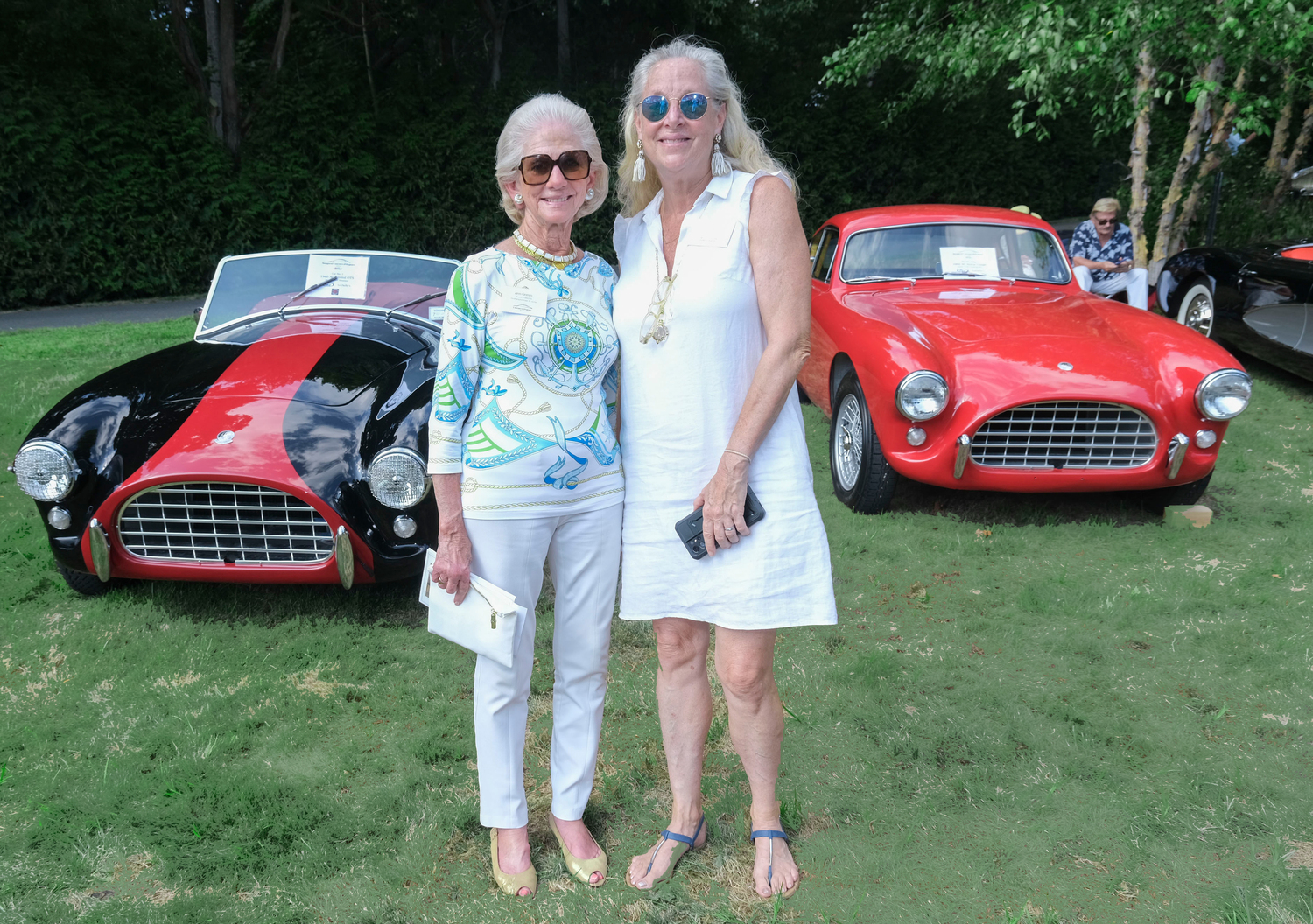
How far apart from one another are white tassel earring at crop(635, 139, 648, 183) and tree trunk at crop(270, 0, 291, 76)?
1483 centimetres

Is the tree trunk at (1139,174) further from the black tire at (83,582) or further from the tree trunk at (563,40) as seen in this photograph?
the tree trunk at (563,40)

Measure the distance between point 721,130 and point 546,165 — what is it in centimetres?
42

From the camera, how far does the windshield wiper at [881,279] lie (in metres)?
5.95

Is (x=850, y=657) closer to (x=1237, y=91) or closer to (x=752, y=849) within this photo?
(x=752, y=849)

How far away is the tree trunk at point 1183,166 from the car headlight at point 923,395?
687 centimetres

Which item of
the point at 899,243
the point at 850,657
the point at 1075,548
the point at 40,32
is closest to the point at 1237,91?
the point at 899,243

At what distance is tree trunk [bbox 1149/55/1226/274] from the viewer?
9.64m

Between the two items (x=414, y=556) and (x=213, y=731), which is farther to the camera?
(x=414, y=556)

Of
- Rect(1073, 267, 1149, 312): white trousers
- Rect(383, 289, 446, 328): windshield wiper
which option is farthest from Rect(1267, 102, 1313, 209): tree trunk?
Rect(383, 289, 446, 328): windshield wiper

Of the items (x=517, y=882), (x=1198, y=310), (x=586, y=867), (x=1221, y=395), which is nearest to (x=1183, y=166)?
(x=1198, y=310)

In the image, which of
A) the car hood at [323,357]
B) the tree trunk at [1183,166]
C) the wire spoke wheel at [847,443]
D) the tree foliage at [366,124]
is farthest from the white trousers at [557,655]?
the tree trunk at [1183,166]

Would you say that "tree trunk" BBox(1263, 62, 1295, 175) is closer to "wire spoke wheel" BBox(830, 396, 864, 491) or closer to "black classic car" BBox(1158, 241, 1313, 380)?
"black classic car" BBox(1158, 241, 1313, 380)

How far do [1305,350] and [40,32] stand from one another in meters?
15.3

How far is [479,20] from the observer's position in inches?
779
